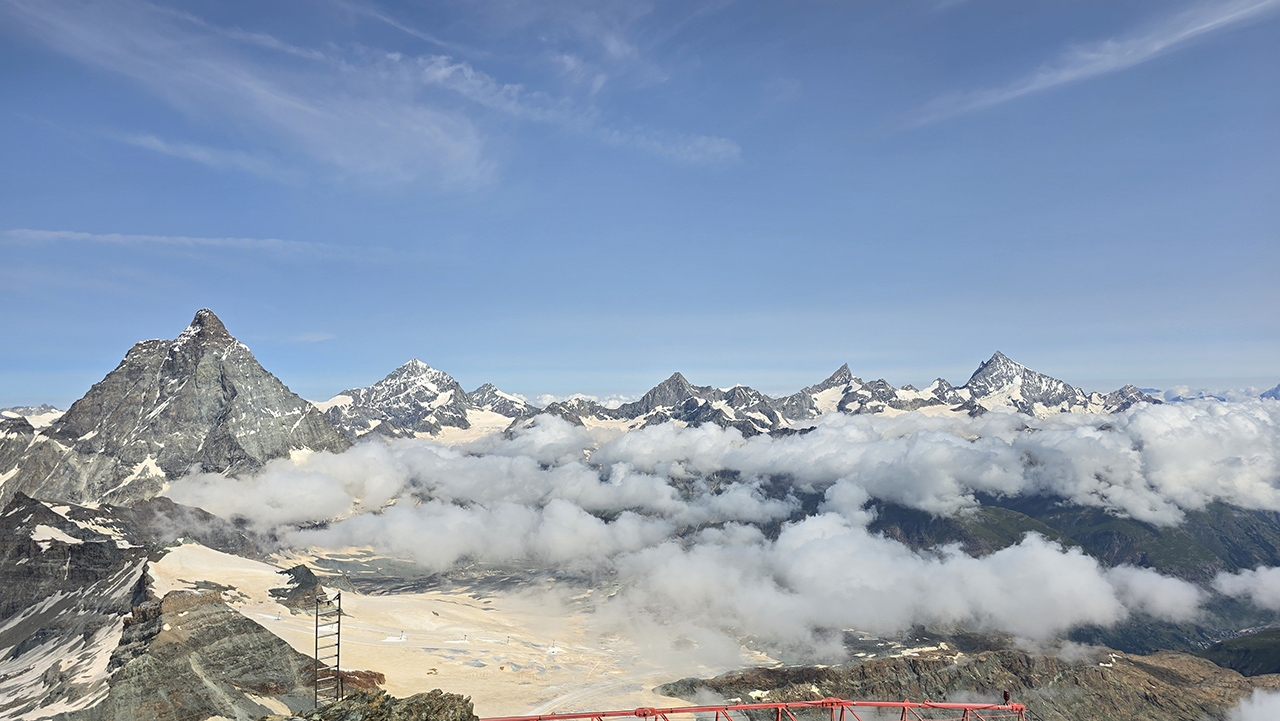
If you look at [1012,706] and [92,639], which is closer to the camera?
[1012,706]

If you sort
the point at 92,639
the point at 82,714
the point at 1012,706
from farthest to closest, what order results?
the point at 92,639 < the point at 82,714 < the point at 1012,706

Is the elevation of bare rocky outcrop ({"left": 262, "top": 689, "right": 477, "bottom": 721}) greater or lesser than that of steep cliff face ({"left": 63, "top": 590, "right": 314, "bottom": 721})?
greater

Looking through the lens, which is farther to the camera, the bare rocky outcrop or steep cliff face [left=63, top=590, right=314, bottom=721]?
steep cliff face [left=63, top=590, right=314, bottom=721]

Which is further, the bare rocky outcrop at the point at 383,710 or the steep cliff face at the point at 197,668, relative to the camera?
the steep cliff face at the point at 197,668

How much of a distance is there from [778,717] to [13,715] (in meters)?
175

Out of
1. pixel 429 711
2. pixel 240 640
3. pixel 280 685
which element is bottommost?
pixel 280 685

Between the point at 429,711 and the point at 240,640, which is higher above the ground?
the point at 429,711

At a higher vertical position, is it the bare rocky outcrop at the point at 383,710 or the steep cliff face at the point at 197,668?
the bare rocky outcrop at the point at 383,710

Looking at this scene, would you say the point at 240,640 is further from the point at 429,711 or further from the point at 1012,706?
the point at 1012,706

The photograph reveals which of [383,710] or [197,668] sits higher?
[383,710]

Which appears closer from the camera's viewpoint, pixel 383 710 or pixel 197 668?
pixel 383 710

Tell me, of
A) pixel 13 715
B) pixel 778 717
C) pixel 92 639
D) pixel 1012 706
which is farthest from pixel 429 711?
pixel 92 639

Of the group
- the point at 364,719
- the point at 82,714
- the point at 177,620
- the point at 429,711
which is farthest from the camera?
the point at 177,620

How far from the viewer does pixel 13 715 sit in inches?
5802
